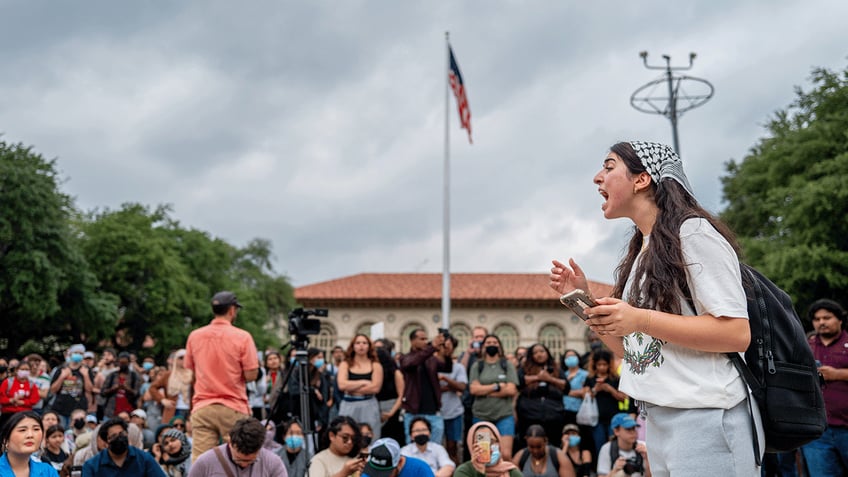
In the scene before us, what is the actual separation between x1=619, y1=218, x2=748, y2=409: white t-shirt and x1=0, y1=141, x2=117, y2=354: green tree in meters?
29.0

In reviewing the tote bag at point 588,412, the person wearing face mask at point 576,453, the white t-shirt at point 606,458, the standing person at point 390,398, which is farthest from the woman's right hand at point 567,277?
the standing person at point 390,398

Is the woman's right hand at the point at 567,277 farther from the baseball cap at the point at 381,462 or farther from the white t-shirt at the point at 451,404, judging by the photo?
the white t-shirt at the point at 451,404

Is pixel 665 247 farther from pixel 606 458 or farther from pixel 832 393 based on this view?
pixel 606 458

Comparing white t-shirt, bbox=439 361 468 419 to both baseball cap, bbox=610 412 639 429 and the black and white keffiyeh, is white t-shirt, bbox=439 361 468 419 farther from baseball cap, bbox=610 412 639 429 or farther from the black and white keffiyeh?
the black and white keffiyeh

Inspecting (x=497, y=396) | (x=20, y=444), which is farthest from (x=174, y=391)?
(x=20, y=444)

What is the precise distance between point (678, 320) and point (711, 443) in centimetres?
32

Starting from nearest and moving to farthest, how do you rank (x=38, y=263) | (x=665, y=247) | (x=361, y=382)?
(x=665, y=247), (x=361, y=382), (x=38, y=263)

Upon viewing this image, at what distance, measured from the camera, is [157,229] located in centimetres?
4128

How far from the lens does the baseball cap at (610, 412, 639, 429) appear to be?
8.50 meters

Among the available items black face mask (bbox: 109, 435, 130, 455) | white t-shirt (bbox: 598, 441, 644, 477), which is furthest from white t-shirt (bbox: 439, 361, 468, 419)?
black face mask (bbox: 109, 435, 130, 455)

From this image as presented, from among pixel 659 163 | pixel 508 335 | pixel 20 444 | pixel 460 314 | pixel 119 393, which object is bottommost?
pixel 20 444

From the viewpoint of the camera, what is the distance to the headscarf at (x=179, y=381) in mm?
11259

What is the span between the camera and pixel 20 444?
508 centimetres

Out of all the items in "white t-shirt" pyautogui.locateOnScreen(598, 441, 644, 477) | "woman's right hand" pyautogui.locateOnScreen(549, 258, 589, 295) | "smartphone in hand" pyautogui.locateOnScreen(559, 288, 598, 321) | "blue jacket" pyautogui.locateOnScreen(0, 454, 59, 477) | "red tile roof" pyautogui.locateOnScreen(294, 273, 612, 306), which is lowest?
"white t-shirt" pyautogui.locateOnScreen(598, 441, 644, 477)
